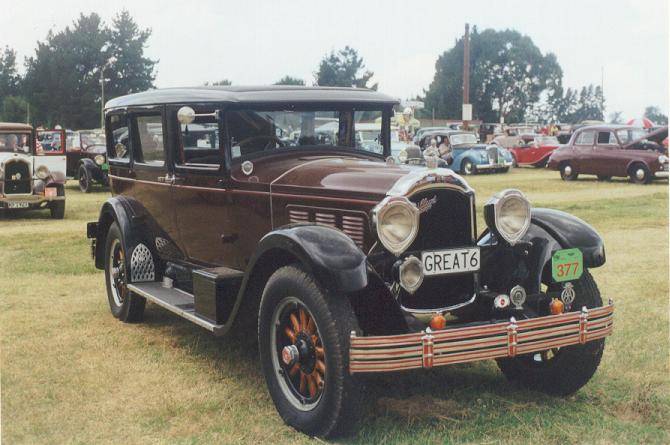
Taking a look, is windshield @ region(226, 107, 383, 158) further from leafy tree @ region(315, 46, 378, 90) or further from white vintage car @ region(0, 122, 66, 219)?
leafy tree @ region(315, 46, 378, 90)

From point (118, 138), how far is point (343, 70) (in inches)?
2903

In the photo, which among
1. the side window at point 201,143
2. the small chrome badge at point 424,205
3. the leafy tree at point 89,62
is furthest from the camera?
the leafy tree at point 89,62

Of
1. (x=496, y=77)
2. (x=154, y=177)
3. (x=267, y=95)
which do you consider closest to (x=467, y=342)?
(x=267, y=95)

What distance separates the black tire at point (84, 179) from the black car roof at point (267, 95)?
15.2m

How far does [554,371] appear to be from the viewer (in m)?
4.61

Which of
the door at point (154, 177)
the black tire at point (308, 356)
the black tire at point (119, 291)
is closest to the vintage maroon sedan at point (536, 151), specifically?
the black tire at point (119, 291)

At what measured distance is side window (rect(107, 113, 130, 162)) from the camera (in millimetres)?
6703

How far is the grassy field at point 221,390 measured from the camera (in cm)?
404

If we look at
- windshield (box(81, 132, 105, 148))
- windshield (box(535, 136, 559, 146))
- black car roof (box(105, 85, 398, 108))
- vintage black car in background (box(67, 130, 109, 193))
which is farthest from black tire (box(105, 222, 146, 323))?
windshield (box(535, 136, 559, 146))

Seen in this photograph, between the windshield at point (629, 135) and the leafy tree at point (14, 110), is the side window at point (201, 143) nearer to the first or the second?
the windshield at point (629, 135)

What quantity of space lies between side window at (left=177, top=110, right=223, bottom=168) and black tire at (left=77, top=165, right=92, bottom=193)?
15.6 metres

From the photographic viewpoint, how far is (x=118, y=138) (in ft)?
22.6

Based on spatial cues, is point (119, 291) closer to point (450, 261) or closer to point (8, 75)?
point (450, 261)

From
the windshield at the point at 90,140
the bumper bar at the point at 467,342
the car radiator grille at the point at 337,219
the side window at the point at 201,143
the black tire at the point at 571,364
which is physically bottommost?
the black tire at the point at 571,364
